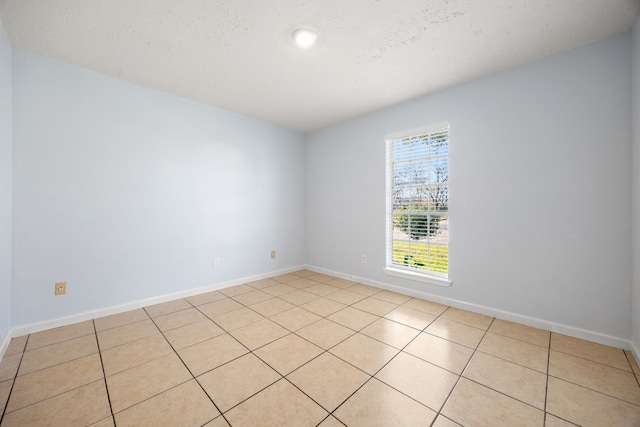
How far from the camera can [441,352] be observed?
1.99 m

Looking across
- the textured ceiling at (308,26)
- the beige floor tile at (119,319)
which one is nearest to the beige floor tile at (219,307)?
the beige floor tile at (119,319)

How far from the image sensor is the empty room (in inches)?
62.9

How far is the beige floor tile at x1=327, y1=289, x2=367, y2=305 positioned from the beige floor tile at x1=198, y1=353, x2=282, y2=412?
1440mm

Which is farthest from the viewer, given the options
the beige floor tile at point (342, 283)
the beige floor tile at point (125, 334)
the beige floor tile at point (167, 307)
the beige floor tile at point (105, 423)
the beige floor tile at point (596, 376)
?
the beige floor tile at point (342, 283)

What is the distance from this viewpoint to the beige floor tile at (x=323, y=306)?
277 centimetres

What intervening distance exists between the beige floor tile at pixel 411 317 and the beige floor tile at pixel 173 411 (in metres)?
1.84

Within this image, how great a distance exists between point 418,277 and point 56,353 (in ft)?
11.8

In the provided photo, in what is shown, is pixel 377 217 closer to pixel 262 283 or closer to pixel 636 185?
pixel 262 283

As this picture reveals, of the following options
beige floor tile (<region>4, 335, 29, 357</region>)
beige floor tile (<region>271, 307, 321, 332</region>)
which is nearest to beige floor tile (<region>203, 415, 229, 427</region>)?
beige floor tile (<region>271, 307, 321, 332</region>)

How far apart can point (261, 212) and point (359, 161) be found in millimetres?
1810

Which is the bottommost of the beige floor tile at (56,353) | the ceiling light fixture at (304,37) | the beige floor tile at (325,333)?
the beige floor tile at (56,353)

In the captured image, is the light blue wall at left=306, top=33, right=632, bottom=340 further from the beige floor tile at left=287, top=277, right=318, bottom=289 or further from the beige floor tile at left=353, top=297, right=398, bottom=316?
the beige floor tile at left=287, top=277, right=318, bottom=289

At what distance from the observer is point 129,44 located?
2.16m

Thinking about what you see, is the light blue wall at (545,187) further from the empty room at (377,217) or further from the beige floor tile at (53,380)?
the beige floor tile at (53,380)
